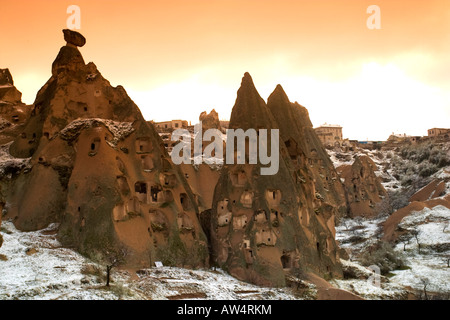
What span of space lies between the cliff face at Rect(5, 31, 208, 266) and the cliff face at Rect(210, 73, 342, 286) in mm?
3095

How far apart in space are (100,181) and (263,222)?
1630 centimetres

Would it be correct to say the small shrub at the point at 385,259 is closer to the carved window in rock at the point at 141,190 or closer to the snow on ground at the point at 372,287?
the snow on ground at the point at 372,287

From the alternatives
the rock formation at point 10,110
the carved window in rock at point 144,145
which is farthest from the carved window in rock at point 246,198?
the rock formation at point 10,110

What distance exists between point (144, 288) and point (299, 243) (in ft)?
59.7

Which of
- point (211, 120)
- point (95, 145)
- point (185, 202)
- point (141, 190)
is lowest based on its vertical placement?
point (185, 202)

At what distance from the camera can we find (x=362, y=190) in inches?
4154

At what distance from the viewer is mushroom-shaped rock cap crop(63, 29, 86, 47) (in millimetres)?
58550

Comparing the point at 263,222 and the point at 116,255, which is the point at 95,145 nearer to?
the point at 116,255

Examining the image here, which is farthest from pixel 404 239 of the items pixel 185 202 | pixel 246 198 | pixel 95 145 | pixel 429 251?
pixel 95 145

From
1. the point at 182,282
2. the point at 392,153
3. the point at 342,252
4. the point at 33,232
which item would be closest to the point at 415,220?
the point at 342,252

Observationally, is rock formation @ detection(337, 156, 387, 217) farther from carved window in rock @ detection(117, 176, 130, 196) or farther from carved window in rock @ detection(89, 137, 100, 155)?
carved window in rock @ detection(89, 137, 100, 155)

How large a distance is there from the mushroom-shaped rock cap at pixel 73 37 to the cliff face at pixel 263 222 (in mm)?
21721

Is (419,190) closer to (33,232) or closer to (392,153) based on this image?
(392,153)

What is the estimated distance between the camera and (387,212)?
97938 millimetres
